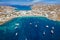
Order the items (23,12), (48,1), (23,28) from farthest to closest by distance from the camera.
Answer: (23,12) < (48,1) < (23,28)

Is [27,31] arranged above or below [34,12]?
below

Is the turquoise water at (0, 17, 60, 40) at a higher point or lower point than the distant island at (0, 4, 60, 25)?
lower

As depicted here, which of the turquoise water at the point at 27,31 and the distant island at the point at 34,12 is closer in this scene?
the turquoise water at the point at 27,31

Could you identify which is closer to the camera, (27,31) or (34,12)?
(27,31)

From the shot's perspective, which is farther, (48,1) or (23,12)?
(23,12)

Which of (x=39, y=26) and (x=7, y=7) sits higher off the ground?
(x=7, y=7)

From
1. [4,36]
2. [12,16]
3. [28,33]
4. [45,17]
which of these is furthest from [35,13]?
[4,36]

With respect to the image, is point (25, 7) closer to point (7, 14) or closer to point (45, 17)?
point (7, 14)

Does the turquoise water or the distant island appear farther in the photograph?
the distant island

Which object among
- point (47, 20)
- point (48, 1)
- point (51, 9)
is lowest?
point (47, 20)

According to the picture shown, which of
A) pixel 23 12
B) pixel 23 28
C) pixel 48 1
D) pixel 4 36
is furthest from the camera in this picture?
pixel 23 12

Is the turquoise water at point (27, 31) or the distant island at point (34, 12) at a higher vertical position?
the distant island at point (34, 12)
